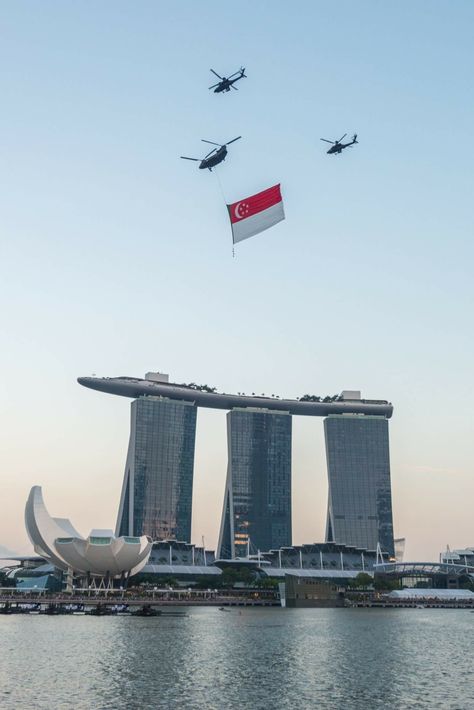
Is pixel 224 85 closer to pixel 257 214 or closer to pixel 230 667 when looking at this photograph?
pixel 257 214

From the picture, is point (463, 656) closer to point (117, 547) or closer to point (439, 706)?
point (439, 706)

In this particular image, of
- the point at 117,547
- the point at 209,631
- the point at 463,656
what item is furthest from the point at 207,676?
the point at 117,547

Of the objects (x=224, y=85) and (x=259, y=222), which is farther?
(x=224, y=85)

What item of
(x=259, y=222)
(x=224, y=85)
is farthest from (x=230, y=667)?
(x=224, y=85)

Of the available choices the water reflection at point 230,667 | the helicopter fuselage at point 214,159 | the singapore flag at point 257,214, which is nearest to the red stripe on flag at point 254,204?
the singapore flag at point 257,214

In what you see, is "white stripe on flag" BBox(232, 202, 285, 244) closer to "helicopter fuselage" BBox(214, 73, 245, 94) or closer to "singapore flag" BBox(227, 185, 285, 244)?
"singapore flag" BBox(227, 185, 285, 244)

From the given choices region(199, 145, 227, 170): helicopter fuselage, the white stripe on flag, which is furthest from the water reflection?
region(199, 145, 227, 170): helicopter fuselage

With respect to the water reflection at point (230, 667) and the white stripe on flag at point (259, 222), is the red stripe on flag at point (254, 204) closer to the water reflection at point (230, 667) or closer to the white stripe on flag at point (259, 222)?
the white stripe on flag at point (259, 222)
